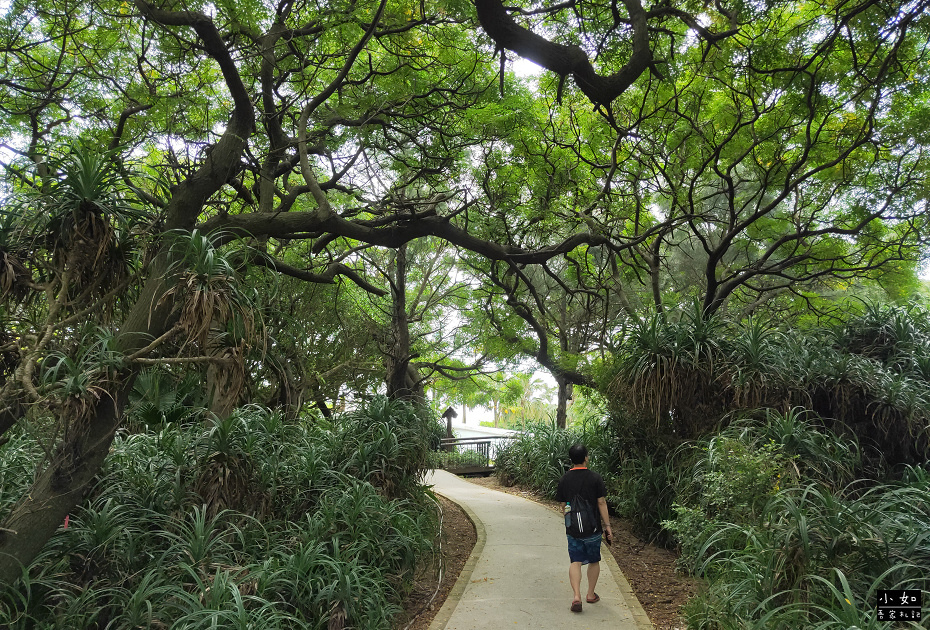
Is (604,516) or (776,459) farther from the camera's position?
(776,459)

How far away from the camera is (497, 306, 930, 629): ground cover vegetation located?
354 centimetres

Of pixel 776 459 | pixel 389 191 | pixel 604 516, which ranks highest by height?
pixel 389 191

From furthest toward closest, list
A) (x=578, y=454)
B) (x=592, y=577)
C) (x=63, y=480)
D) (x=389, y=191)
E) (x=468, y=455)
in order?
(x=468, y=455), (x=389, y=191), (x=578, y=454), (x=592, y=577), (x=63, y=480)

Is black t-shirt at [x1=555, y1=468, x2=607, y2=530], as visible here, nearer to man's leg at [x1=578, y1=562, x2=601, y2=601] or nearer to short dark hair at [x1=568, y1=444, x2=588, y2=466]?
short dark hair at [x1=568, y1=444, x2=588, y2=466]

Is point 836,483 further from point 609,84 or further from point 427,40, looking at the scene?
point 427,40

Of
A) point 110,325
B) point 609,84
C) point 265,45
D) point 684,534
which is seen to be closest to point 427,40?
point 265,45

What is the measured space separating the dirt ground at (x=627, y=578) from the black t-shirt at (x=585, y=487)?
1107 millimetres

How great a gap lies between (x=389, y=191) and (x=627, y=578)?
528cm

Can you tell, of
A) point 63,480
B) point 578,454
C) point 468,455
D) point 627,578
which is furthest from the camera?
point 468,455

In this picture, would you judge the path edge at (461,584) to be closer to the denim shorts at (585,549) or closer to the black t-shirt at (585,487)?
the denim shorts at (585,549)

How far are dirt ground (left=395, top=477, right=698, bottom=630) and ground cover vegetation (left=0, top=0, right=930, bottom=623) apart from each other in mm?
599

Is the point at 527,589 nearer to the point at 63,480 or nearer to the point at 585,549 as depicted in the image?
the point at 585,549

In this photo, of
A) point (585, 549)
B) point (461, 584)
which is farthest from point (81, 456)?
point (585, 549)

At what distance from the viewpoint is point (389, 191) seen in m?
7.44
